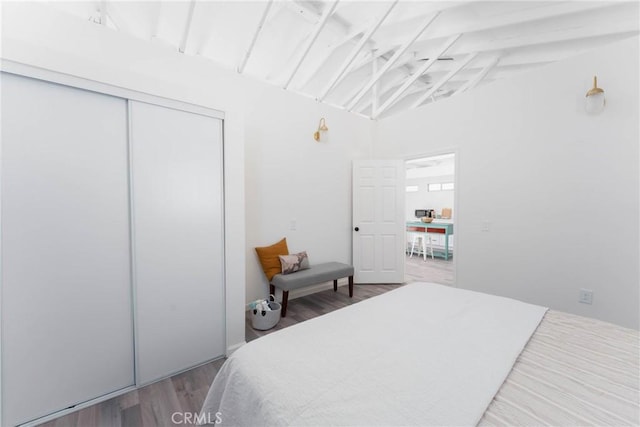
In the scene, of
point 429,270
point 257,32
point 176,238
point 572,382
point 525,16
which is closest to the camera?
point 572,382

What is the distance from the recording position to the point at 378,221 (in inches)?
163

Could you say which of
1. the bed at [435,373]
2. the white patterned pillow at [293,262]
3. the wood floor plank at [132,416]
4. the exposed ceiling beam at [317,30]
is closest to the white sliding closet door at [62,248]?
the wood floor plank at [132,416]

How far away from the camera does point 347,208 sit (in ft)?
13.7

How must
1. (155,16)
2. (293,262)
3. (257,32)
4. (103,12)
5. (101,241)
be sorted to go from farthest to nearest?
1. (293,262)
2. (257,32)
3. (155,16)
4. (103,12)
5. (101,241)

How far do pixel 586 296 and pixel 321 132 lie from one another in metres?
3.56

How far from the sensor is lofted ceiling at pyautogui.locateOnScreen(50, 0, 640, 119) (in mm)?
2494

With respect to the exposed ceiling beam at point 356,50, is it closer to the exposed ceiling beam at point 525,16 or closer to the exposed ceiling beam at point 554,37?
the exposed ceiling beam at point 525,16

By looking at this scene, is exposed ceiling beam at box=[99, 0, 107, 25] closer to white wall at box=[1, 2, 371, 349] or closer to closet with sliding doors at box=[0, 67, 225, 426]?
white wall at box=[1, 2, 371, 349]

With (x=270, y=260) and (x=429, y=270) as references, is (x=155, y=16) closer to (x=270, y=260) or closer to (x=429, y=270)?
(x=270, y=260)

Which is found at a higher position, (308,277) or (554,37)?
(554,37)

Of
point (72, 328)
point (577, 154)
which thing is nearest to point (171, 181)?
point (72, 328)

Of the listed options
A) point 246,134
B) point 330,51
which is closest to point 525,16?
point 330,51

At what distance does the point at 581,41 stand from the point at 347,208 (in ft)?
11.9

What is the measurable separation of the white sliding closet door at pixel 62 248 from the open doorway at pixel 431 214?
470 centimetres
